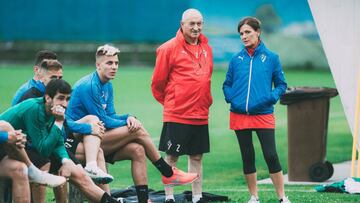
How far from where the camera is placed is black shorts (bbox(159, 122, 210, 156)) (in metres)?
8.77

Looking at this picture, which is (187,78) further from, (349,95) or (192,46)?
(349,95)

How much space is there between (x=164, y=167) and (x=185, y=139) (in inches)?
24.6

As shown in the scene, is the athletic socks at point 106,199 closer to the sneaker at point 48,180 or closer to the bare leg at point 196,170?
the sneaker at point 48,180

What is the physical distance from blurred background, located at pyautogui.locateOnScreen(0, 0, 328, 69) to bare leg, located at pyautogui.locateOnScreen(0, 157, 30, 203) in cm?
2212

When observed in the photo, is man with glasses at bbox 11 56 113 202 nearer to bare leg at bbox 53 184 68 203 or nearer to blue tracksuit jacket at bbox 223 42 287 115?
bare leg at bbox 53 184 68 203

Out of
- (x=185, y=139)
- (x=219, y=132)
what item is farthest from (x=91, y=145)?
(x=219, y=132)

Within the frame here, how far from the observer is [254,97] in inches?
336

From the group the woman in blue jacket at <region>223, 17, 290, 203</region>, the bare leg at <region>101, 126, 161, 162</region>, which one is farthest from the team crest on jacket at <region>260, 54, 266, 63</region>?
the bare leg at <region>101, 126, 161, 162</region>

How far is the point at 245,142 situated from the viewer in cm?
864

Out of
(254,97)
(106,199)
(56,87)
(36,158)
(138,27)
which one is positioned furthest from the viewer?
(138,27)

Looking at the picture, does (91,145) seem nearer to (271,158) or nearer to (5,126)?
(5,126)

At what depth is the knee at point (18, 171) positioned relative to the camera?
22.3 feet

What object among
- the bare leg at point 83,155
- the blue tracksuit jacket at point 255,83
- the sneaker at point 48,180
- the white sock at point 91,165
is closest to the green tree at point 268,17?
the blue tracksuit jacket at point 255,83

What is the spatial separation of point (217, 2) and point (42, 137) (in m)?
23.1
